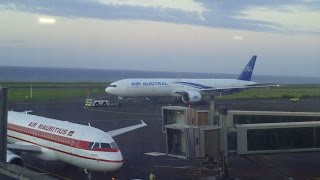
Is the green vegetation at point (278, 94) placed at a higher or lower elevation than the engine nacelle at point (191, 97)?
lower

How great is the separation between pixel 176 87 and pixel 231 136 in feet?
153

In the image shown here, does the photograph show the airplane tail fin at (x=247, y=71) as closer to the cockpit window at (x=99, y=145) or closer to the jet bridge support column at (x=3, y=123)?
the cockpit window at (x=99, y=145)

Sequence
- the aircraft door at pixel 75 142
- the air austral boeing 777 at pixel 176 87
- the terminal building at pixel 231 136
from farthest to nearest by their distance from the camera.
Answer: the air austral boeing 777 at pixel 176 87, the aircraft door at pixel 75 142, the terminal building at pixel 231 136

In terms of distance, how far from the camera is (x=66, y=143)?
2073 centimetres

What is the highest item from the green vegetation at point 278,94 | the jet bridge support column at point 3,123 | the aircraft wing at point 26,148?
the jet bridge support column at point 3,123

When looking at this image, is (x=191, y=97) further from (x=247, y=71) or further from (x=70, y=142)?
(x=70, y=142)

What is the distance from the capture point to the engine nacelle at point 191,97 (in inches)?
2411

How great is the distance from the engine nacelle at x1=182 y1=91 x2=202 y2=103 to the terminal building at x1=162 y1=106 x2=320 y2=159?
3996 centimetres

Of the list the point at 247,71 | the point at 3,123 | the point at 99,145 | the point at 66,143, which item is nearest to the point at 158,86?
the point at 247,71

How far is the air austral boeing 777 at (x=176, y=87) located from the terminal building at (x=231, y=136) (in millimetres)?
40772

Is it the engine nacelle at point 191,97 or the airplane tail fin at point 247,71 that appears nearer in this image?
the engine nacelle at point 191,97

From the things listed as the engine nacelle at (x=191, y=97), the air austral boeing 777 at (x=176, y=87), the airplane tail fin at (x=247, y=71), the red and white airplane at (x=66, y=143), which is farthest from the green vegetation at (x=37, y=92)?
the red and white airplane at (x=66, y=143)

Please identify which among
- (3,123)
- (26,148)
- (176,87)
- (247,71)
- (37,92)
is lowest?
(26,148)

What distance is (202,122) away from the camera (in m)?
20.6
